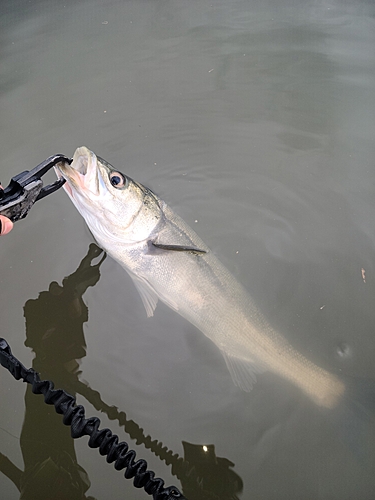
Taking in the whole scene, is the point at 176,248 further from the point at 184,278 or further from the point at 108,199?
the point at 108,199

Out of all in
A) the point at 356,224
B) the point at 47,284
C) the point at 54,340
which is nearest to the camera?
the point at 54,340

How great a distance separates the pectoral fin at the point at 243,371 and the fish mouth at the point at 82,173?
138 cm

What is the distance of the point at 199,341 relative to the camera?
2.71m

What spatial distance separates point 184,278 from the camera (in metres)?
2.69

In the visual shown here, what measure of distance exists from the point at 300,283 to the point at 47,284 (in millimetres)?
1880

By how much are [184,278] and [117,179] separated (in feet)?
2.57

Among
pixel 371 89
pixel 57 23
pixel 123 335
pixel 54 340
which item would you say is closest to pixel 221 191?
pixel 123 335

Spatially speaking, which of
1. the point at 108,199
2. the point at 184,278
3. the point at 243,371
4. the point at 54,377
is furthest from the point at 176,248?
the point at 54,377

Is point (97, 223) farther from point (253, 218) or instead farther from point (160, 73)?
point (160, 73)

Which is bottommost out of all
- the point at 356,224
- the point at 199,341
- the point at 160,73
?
the point at 356,224

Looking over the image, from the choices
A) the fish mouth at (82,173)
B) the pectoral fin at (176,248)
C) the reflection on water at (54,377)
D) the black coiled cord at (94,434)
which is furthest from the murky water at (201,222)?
the fish mouth at (82,173)

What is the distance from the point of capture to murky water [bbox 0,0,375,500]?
7.49 feet

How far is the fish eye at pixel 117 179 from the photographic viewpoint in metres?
2.52

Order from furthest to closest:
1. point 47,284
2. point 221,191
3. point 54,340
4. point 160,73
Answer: point 160,73, point 221,191, point 47,284, point 54,340
